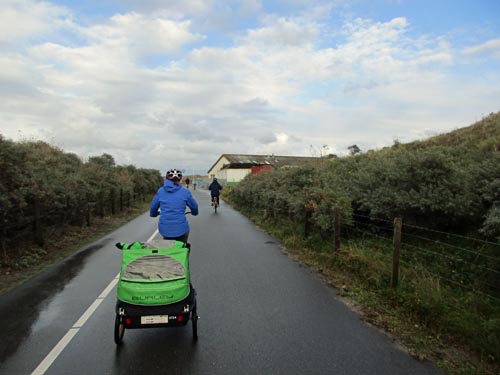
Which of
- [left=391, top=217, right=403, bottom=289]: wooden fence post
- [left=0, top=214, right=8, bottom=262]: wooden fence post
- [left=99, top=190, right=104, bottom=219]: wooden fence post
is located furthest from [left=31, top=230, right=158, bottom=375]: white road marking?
[left=99, top=190, right=104, bottom=219]: wooden fence post

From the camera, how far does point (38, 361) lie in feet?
13.1

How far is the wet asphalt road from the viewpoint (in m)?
3.92

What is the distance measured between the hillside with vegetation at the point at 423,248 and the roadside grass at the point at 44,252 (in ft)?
20.9

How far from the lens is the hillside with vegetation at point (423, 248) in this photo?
4.55 meters

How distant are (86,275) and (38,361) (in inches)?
151

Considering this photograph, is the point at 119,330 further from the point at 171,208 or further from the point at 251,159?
the point at 251,159

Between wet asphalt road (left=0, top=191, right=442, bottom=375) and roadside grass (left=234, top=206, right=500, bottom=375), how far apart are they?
0.93 feet

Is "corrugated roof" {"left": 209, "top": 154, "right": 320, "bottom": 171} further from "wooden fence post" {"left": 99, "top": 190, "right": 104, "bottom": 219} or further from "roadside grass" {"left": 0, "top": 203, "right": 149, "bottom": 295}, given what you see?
"roadside grass" {"left": 0, "top": 203, "right": 149, "bottom": 295}

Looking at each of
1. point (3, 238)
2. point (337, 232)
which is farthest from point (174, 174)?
point (3, 238)

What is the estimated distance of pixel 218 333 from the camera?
4.75m

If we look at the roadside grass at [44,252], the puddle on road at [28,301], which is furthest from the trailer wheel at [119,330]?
the roadside grass at [44,252]

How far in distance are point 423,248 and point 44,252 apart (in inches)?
372

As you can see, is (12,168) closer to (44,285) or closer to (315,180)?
(44,285)

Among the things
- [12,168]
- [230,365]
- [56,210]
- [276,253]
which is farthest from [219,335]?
[56,210]
